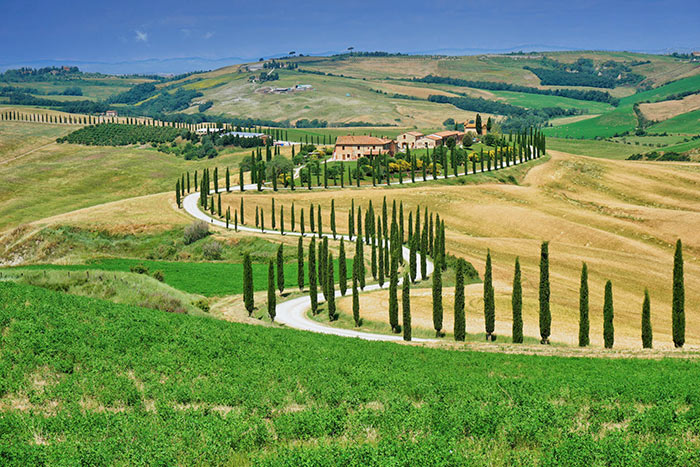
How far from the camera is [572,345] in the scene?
1987 inches

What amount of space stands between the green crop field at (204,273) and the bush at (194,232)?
12.9 m

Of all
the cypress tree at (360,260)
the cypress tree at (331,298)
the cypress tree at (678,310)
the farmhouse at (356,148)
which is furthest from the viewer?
the farmhouse at (356,148)

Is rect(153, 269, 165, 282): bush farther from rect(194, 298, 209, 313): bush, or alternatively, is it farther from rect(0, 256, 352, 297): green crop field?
rect(194, 298, 209, 313): bush

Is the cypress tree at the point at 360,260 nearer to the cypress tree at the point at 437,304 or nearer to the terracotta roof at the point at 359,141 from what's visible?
the cypress tree at the point at 437,304

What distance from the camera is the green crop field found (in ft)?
231

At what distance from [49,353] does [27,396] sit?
4054 mm

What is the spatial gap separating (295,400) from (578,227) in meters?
81.4

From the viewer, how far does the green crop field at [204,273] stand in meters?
70.5

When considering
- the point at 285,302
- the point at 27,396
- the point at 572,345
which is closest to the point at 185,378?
the point at 27,396

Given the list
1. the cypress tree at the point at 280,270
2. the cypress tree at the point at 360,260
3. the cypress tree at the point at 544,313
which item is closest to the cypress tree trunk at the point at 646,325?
the cypress tree at the point at 544,313

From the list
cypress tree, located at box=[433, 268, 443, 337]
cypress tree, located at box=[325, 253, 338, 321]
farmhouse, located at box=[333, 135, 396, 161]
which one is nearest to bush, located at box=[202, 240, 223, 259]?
cypress tree, located at box=[325, 253, 338, 321]

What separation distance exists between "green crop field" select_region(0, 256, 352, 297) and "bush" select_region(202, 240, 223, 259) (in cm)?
588

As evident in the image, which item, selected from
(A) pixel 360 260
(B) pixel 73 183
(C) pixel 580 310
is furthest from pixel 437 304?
(B) pixel 73 183

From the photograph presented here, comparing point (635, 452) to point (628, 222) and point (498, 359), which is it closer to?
point (498, 359)
